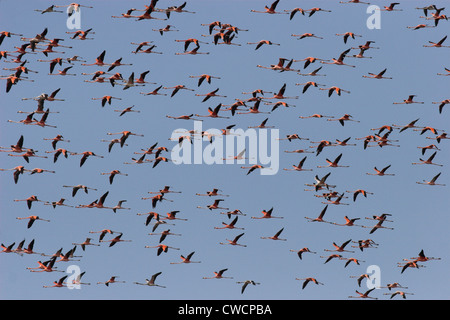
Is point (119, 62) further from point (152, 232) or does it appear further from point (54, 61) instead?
point (152, 232)

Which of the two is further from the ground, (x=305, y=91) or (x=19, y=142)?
(x=305, y=91)

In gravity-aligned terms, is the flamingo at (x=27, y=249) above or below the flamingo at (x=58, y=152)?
below

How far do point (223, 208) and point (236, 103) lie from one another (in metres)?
8.48

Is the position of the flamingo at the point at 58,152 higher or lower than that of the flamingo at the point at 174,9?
lower

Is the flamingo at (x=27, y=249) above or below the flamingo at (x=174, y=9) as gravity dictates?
below

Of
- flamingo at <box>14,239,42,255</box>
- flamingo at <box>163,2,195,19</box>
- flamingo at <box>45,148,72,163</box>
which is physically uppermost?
flamingo at <box>163,2,195,19</box>

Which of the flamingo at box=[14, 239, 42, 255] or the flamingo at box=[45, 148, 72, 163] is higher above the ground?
the flamingo at box=[45, 148, 72, 163]

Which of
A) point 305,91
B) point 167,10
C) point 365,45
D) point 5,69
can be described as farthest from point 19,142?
point 365,45

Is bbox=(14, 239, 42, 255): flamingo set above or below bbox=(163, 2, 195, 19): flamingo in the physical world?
below

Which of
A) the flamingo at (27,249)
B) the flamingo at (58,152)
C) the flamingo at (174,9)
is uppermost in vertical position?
the flamingo at (174,9)

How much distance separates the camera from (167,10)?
233ft

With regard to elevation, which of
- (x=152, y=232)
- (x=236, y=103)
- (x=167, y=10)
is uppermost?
(x=167, y=10)
